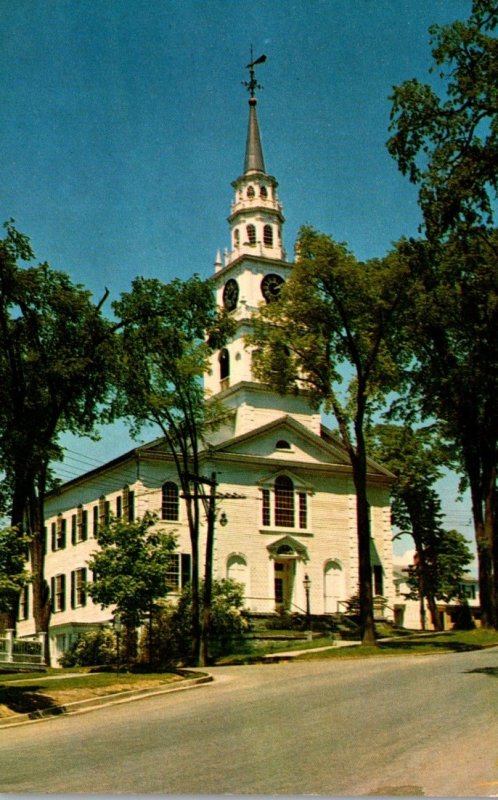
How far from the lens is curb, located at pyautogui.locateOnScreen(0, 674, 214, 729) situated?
1355 cm

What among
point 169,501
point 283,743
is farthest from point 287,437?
point 283,743

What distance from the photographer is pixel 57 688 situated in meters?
16.2

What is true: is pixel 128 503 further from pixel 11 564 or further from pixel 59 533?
pixel 11 564

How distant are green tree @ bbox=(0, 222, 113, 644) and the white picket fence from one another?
1.86 meters

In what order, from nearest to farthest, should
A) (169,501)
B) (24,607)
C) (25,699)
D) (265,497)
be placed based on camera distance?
1. (25,699)
2. (169,501)
3. (24,607)
4. (265,497)

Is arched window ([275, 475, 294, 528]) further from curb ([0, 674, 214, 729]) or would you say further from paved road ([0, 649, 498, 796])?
paved road ([0, 649, 498, 796])

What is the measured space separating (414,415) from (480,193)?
1551cm

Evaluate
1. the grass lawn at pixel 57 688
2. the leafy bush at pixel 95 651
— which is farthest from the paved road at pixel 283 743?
the leafy bush at pixel 95 651

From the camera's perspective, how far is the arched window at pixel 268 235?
3331 centimetres

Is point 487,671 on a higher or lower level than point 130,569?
lower

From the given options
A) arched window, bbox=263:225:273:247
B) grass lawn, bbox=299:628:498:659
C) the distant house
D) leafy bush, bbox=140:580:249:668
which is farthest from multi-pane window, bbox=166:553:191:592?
arched window, bbox=263:225:273:247

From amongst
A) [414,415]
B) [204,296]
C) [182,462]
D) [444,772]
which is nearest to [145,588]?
[182,462]

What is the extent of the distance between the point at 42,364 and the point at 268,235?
12.8 m

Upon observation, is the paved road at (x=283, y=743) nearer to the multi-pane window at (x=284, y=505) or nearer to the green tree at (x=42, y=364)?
the green tree at (x=42, y=364)
